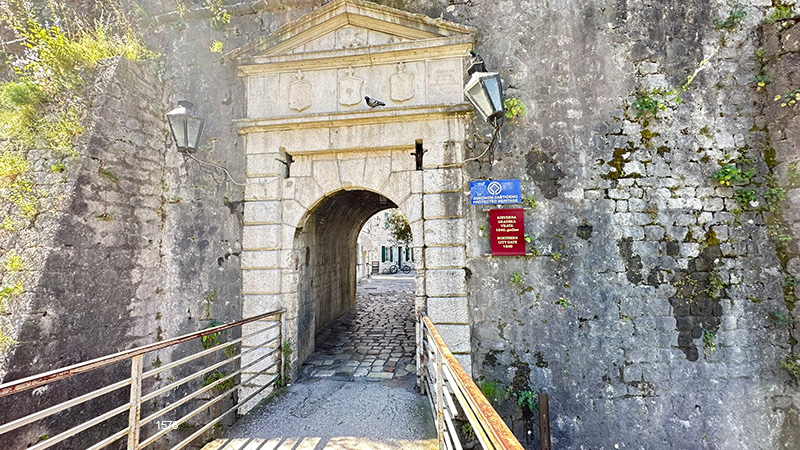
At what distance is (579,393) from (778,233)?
109 inches

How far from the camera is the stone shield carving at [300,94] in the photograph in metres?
4.40

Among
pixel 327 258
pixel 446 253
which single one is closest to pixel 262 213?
pixel 327 258

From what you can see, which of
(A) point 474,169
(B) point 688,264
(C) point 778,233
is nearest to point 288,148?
(A) point 474,169

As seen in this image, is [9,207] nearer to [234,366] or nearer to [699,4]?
[234,366]

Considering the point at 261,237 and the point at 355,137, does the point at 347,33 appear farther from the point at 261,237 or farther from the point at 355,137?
the point at 261,237

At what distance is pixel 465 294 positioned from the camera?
13.2 feet

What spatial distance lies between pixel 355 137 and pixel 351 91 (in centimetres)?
59

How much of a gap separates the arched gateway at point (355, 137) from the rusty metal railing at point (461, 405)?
0.77 metres

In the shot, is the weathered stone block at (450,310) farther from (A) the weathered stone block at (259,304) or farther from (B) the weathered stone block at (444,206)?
(A) the weathered stone block at (259,304)

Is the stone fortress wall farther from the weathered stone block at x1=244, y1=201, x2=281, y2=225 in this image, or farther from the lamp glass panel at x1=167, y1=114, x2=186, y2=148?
the lamp glass panel at x1=167, y1=114, x2=186, y2=148

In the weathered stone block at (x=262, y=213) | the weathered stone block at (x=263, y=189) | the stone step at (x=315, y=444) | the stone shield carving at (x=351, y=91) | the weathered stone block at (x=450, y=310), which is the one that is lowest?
the stone step at (x=315, y=444)

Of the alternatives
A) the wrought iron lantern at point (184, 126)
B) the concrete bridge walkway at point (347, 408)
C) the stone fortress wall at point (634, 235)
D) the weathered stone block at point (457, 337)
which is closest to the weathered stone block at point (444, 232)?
the stone fortress wall at point (634, 235)

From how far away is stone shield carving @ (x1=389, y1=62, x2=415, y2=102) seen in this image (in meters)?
4.23

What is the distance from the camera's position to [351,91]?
14.2 feet
